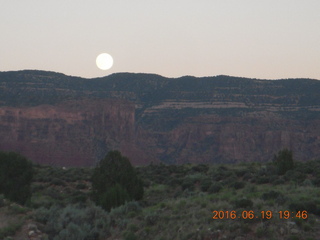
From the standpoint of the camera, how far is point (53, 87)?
115000 millimetres

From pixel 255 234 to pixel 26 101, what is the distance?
89124mm

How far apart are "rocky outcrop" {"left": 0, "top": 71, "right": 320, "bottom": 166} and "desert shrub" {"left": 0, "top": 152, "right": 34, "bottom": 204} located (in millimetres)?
58857

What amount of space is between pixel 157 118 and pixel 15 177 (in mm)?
94363

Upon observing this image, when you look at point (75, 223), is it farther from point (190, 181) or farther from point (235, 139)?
point (235, 139)

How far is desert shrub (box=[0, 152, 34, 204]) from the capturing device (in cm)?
2709

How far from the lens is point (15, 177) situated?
2828 centimetres

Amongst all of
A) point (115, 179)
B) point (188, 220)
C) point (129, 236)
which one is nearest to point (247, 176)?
point (115, 179)

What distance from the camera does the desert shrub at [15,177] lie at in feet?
88.9

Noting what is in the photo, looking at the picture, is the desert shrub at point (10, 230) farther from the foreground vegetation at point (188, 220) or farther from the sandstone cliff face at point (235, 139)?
the sandstone cliff face at point (235, 139)

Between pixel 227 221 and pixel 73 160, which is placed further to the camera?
pixel 73 160

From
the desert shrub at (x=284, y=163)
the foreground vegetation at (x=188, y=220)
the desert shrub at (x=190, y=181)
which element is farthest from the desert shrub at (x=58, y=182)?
the desert shrub at (x=284, y=163)

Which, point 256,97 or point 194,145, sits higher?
point 256,97

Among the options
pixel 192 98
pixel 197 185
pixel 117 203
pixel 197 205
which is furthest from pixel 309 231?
pixel 192 98

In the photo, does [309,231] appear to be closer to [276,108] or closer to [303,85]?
[276,108]
